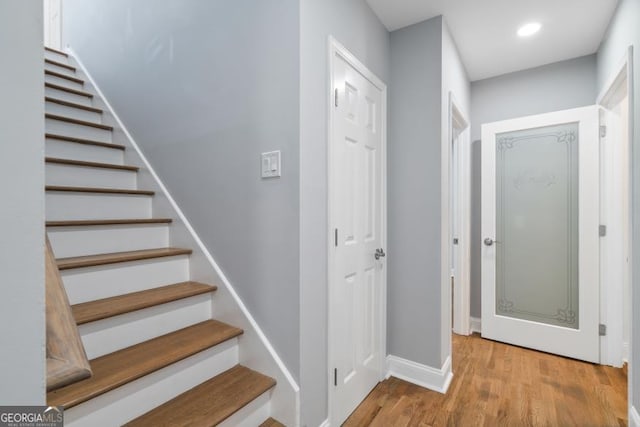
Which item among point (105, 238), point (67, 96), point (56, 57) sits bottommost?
point (105, 238)

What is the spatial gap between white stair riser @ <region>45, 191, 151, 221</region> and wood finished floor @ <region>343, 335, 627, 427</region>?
1.92m

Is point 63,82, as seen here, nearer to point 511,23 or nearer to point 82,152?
point 82,152

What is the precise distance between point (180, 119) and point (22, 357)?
1.80 meters

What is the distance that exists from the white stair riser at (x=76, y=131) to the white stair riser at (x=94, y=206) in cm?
77

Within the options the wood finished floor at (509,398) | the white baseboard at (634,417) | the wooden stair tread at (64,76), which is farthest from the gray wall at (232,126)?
the white baseboard at (634,417)

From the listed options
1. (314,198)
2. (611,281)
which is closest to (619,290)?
(611,281)

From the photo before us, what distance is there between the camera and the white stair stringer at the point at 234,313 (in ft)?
4.75

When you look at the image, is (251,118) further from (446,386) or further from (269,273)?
(446,386)

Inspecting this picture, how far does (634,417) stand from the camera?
1.64 metres

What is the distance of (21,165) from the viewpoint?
0.50 meters

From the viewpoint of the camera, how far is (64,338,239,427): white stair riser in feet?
3.61

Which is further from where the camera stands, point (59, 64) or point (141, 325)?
point (59, 64)

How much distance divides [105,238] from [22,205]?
4.76ft

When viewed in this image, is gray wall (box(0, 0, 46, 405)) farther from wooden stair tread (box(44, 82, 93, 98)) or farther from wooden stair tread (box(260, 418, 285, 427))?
wooden stair tread (box(44, 82, 93, 98))
